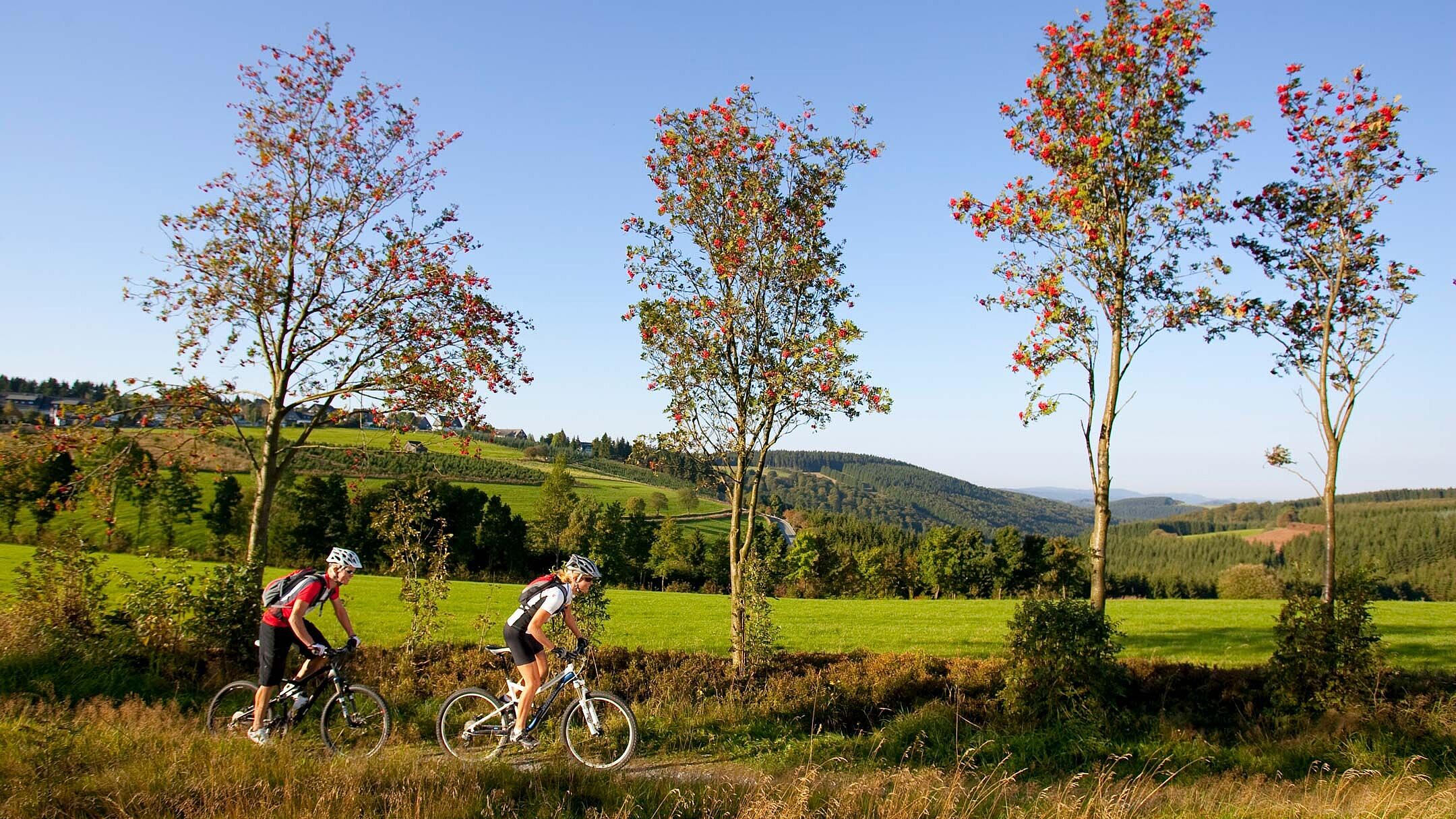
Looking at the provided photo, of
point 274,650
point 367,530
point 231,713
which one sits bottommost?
point 367,530

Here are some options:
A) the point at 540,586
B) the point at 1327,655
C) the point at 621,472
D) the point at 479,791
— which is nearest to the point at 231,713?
the point at 540,586

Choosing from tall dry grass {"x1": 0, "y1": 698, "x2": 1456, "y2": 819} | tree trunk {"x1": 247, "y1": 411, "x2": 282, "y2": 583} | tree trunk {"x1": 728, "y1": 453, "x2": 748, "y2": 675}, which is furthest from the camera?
tree trunk {"x1": 728, "y1": 453, "x2": 748, "y2": 675}

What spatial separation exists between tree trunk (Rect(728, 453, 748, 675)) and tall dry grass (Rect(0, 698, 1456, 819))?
5.02 m

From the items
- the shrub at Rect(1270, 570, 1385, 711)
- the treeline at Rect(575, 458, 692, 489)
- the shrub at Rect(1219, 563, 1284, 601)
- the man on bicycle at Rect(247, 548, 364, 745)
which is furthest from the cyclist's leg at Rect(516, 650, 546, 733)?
the treeline at Rect(575, 458, 692, 489)

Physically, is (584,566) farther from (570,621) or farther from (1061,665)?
(1061,665)

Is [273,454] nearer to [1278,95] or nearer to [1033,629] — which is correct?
[1033,629]

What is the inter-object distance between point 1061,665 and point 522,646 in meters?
8.00

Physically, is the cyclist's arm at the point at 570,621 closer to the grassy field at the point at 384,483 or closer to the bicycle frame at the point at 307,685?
the bicycle frame at the point at 307,685

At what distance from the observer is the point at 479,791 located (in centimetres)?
612

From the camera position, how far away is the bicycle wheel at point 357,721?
843 centimetres

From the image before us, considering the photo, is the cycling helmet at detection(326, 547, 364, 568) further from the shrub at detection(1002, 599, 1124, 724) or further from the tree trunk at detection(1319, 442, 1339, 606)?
the tree trunk at detection(1319, 442, 1339, 606)

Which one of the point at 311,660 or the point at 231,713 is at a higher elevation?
the point at 311,660

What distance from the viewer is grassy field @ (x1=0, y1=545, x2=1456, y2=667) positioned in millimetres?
19062

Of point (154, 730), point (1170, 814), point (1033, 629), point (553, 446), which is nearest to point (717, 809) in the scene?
point (1170, 814)
